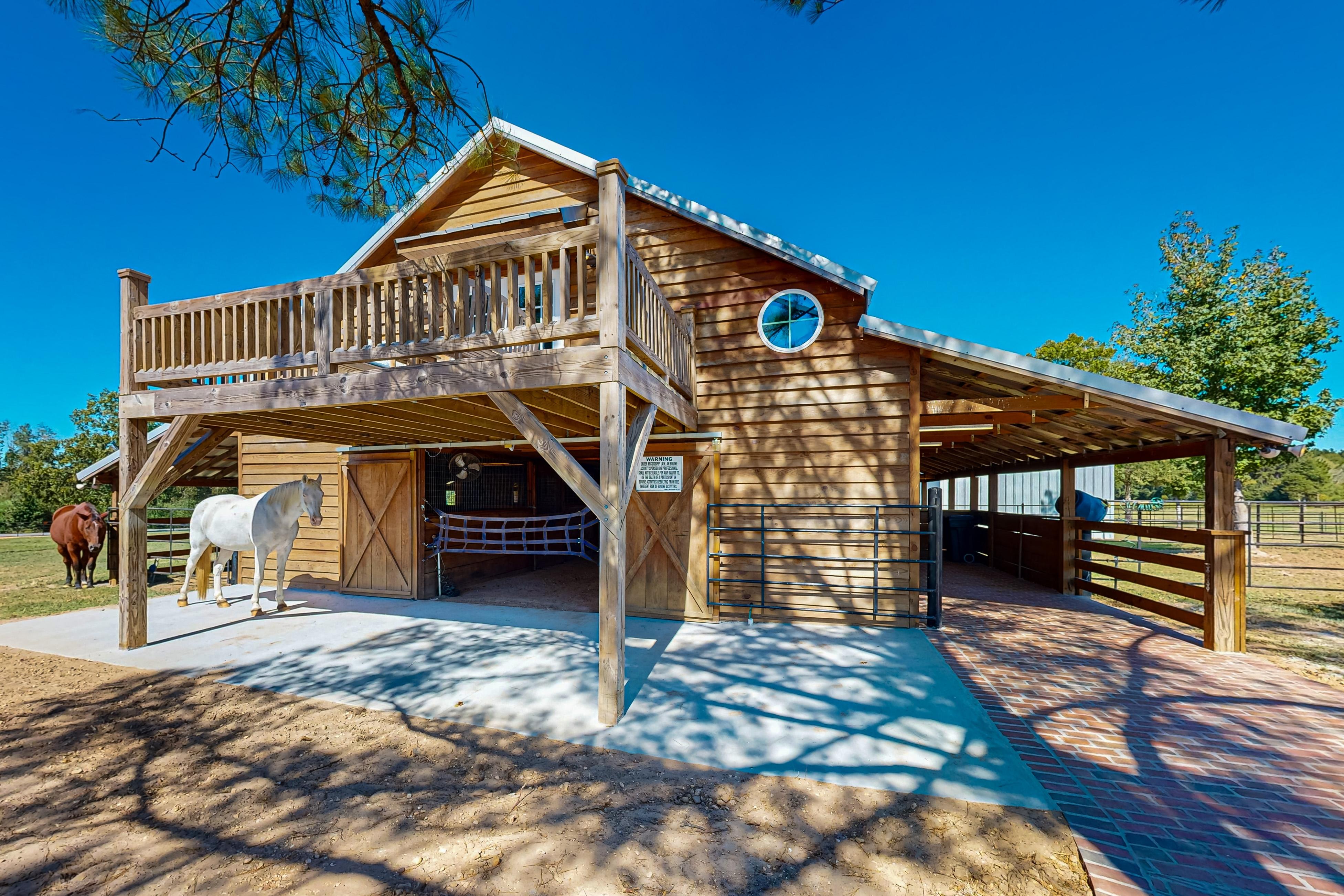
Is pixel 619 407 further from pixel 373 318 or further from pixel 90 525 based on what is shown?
pixel 90 525

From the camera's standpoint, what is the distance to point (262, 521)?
6809 mm

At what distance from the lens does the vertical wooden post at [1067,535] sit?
8.55m

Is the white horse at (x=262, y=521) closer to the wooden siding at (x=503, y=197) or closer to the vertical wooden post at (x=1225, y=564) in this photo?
the wooden siding at (x=503, y=197)

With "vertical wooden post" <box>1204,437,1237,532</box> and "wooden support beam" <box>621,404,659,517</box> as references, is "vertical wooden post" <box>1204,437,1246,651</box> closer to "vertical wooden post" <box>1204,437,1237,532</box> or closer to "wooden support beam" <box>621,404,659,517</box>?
"vertical wooden post" <box>1204,437,1237,532</box>

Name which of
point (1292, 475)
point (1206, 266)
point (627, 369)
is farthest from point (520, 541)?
point (1292, 475)

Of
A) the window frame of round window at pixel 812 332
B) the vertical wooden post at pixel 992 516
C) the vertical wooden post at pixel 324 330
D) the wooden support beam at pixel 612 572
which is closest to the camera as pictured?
the wooden support beam at pixel 612 572

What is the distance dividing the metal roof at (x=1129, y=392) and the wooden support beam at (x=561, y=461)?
4.10 meters

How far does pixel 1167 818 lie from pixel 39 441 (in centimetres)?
3167

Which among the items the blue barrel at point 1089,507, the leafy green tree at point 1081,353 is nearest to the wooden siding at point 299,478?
the blue barrel at point 1089,507

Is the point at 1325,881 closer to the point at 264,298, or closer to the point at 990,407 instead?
the point at 990,407

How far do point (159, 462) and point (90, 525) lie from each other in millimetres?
5409

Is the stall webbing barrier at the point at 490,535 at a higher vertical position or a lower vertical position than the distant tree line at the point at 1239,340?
lower

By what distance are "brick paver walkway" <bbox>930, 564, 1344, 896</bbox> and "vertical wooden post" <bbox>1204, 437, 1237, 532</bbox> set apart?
1.33 meters

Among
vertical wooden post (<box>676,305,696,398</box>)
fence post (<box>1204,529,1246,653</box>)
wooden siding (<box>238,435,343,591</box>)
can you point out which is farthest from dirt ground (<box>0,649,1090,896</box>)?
wooden siding (<box>238,435,343,591</box>)
